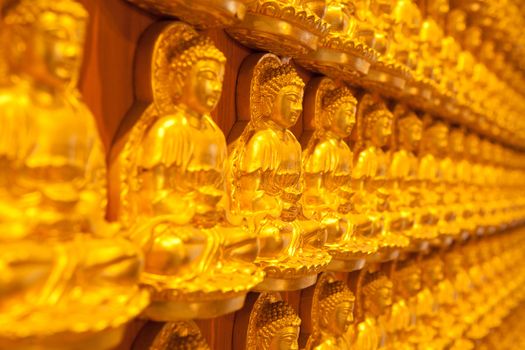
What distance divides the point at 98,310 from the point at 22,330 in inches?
2.3

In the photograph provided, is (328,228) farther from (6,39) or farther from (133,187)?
(6,39)

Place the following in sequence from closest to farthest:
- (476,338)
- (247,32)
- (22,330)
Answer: (22,330) < (247,32) < (476,338)

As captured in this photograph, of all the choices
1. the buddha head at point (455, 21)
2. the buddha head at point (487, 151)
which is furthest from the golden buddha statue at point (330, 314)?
the buddha head at point (487, 151)

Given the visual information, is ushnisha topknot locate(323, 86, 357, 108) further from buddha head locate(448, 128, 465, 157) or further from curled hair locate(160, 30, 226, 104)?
buddha head locate(448, 128, 465, 157)

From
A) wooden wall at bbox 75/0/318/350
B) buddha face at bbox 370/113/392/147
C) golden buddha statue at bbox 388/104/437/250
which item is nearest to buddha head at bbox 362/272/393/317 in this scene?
golden buddha statue at bbox 388/104/437/250

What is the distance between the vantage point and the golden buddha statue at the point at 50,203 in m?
0.39

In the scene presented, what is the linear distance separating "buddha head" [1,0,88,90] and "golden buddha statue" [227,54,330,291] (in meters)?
0.28

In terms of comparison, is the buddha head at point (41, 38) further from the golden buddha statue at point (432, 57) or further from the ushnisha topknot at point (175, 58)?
the golden buddha statue at point (432, 57)

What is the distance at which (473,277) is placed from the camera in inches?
68.0

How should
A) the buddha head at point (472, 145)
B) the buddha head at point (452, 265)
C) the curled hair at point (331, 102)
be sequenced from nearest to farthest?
the curled hair at point (331, 102) → the buddha head at point (452, 265) → the buddha head at point (472, 145)

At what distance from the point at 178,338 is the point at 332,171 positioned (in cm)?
35

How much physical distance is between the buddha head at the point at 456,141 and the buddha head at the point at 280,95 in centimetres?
93

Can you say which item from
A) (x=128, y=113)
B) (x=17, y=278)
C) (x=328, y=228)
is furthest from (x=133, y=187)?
(x=328, y=228)

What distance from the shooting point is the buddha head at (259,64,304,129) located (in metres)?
0.73
